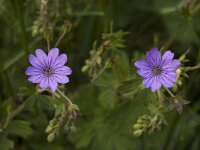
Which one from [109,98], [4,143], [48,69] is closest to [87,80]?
[109,98]

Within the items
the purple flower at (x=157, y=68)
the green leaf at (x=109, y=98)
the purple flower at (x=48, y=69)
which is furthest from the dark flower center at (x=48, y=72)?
the green leaf at (x=109, y=98)

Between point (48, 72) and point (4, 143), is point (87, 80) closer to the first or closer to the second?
point (4, 143)

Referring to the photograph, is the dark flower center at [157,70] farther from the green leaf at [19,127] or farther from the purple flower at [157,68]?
the green leaf at [19,127]

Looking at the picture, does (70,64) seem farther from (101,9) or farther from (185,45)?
(185,45)

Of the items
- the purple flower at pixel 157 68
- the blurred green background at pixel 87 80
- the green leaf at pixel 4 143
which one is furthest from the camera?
the blurred green background at pixel 87 80

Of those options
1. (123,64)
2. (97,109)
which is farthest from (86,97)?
(123,64)

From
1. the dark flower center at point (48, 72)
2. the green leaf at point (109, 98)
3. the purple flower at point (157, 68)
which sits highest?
the green leaf at point (109, 98)
